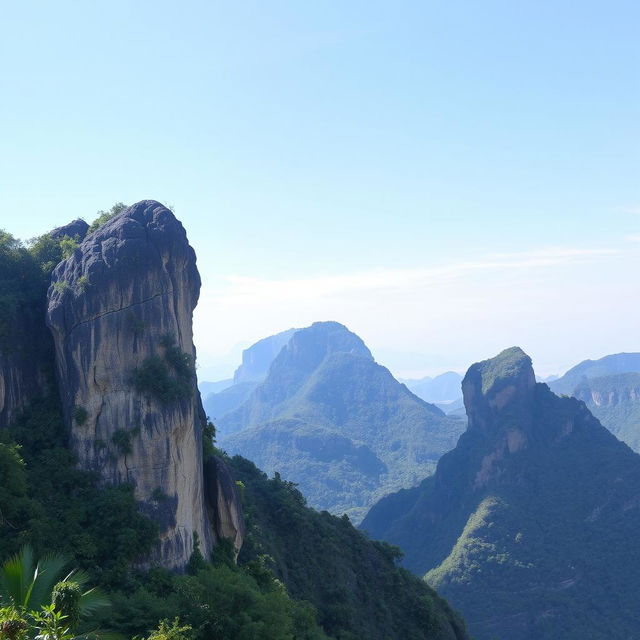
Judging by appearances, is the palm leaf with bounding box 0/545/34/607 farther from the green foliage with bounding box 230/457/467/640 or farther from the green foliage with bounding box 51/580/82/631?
the green foliage with bounding box 230/457/467/640

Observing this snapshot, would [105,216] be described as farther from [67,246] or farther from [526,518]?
[526,518]

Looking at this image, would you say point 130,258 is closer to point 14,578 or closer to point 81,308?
point 81,308

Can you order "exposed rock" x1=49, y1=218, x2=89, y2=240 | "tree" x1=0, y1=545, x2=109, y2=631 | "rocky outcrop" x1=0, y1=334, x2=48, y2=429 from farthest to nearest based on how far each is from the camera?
"exposed rock" x1=49, y1=218, x2=89, y2=240
"rocky outcrop" x1=0, y1=334, x2=48, y2=429
"tree" x1=0, y1=545, x2=109, y2=631

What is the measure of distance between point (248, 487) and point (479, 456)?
58923 millimetres

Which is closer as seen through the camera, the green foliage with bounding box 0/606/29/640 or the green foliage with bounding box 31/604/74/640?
the green foliage with bounding box 0/606/29/640

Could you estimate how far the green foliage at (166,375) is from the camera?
87.6ft

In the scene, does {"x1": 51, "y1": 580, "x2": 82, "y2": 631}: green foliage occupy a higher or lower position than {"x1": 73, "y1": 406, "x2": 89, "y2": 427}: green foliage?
lower

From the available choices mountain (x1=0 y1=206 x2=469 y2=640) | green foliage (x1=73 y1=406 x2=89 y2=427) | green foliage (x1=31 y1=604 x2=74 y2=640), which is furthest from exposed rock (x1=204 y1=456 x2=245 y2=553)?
green foliage (x1=31 y1=604 x2=74 y2=640)

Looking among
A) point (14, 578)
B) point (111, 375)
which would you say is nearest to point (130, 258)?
point (111, 375)

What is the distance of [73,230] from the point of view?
1394 inches

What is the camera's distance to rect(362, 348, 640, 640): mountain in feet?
235

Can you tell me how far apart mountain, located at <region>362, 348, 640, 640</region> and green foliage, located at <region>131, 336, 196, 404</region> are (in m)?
53.7

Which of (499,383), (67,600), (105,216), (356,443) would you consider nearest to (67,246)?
(105,216)

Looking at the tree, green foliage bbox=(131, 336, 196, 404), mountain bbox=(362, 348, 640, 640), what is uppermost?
green foliage bbox=(131, 336, 196, 404)
